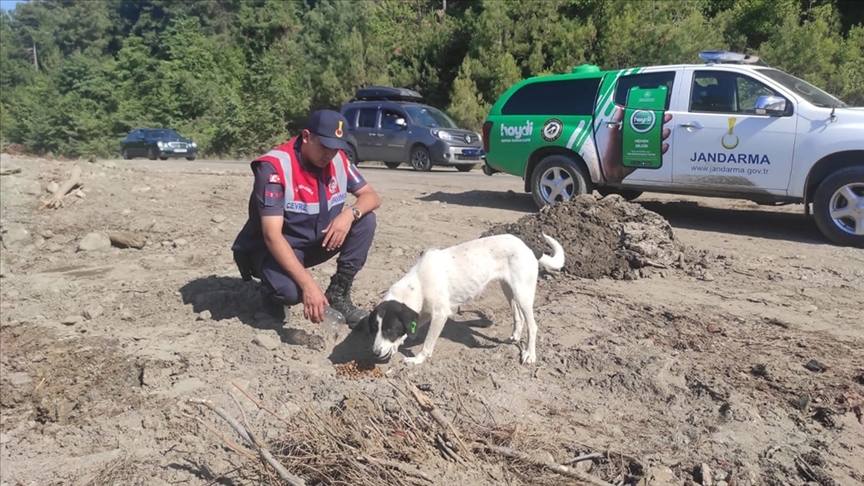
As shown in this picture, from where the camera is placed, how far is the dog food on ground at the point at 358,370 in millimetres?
4152

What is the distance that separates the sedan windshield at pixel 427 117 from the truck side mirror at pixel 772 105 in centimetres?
1071

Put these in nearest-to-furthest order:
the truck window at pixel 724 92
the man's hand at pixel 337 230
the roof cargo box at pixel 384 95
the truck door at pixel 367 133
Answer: the man's hand at pixel 337 230 → the truck window at pixel 724 92 → the truck door at pixel 367 133 → the roof cargo box at pixel 384 95

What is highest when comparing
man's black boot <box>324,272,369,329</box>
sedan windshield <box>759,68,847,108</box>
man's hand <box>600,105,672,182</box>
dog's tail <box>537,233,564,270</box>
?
sedan windshield <box>759,68,847,108</box>

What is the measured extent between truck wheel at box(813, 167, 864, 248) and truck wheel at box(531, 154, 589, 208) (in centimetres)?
257

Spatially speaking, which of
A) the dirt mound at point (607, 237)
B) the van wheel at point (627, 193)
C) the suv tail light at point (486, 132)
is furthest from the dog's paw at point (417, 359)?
the suv tail light at point (486, 132)

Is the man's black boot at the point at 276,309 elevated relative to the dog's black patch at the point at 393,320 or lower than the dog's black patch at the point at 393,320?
lower

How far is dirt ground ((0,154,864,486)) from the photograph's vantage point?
295cm

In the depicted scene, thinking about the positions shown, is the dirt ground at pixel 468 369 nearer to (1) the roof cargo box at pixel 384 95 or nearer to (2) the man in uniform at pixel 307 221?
(2) the man in uniform at pixel 307 221

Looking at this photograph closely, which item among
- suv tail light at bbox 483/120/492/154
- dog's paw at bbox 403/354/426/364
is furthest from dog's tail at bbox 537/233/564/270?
suv tail light at bbox 483/120/492/154

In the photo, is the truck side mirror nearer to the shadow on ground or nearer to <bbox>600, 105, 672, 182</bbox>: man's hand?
<bbox>600, 105, 672, 182</bbox>: man's hand

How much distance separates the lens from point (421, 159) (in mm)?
17078

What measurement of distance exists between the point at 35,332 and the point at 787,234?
702cm

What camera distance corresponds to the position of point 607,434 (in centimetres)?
329

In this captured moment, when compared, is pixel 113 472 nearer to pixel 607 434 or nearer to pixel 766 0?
pixel 607 434
